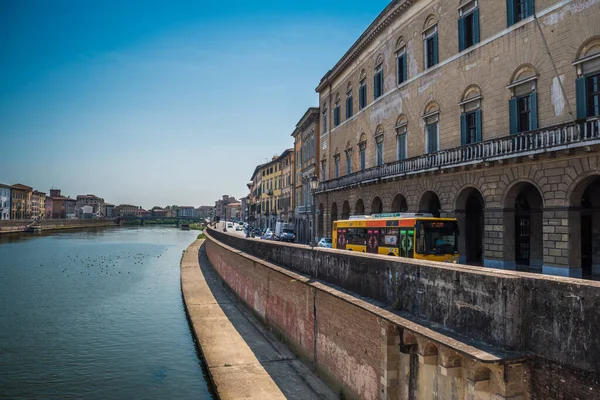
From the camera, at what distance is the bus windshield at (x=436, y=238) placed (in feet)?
54.1

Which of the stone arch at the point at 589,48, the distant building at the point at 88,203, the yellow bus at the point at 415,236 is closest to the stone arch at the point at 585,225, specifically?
the yellow bus at the point at 415,236

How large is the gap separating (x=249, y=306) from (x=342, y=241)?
19.8 ft

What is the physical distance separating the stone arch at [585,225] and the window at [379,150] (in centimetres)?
1296

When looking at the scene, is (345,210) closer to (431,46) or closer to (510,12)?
(431,46)

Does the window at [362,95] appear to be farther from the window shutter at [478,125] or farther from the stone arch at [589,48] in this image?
→ the stone arch at [589,48]

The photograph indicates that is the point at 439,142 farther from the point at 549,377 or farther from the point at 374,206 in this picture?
the point at 549,377

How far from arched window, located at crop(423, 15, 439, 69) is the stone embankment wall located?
15429 mm

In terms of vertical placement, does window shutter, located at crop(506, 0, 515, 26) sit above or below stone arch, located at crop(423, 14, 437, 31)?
below

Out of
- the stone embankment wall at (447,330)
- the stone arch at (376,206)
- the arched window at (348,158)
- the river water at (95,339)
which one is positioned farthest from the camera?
the arched window at (348,158)

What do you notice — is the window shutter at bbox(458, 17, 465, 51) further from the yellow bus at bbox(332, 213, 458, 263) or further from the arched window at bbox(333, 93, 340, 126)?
the arched window at bbox(333, 93, 340, 126)

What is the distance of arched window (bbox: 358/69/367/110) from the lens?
1251 inches

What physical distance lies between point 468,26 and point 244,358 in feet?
58.1

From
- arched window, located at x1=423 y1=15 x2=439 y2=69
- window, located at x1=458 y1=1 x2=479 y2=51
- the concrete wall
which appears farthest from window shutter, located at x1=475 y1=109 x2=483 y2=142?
the concrete wall

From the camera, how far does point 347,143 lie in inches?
1374
